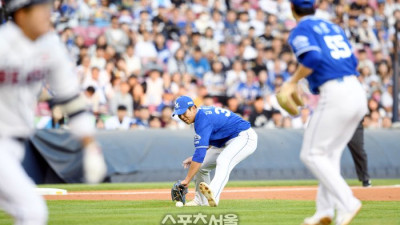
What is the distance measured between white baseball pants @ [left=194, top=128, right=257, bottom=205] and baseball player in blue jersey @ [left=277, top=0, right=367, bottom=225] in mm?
3443

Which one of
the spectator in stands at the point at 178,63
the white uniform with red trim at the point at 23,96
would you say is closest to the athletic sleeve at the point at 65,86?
the white uniform with red trim at the point at 23,96

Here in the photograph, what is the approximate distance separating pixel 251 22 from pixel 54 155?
9725mm

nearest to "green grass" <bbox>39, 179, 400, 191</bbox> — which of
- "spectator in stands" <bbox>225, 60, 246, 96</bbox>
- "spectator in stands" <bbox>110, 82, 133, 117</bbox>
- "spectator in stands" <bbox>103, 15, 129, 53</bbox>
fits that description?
"spectator in stands" <bbox>110, 82, 133, 117</bbox>

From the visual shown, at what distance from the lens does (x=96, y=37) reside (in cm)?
2186

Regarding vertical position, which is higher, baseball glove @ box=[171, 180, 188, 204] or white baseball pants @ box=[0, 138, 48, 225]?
white baseball pants @ box=[0, 138, 48, 225]

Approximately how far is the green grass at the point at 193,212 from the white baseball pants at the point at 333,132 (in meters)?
1.37

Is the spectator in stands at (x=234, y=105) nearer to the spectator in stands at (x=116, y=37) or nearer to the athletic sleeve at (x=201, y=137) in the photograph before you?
the spectator in stands at (x=116, y=37)

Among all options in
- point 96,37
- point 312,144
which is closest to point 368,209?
point 312,144

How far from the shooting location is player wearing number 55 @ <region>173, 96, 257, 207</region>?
10.8 metres

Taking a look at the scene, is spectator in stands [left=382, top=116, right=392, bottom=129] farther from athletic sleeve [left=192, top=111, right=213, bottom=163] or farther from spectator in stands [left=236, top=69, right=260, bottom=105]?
athletic sleeve [left=192, top=111, right=213, bottom=163]

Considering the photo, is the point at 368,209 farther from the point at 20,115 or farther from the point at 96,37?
the point at 96,37

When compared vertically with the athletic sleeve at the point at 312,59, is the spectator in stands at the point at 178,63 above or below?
below

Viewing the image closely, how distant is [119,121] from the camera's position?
19.0 m

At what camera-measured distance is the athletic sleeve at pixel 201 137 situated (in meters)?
10.8
